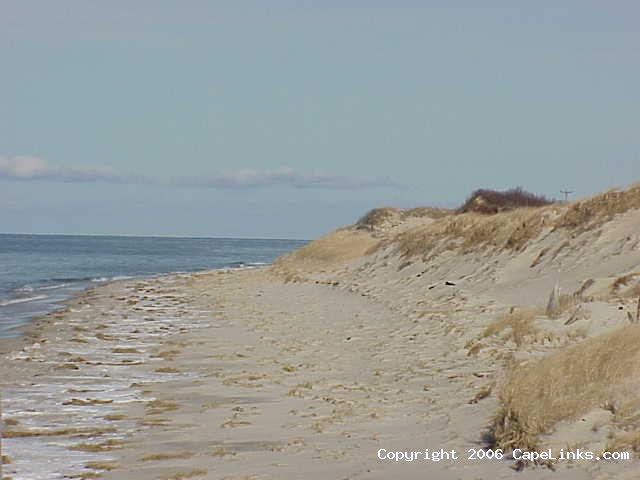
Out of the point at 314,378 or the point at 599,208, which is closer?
the point at 314,378

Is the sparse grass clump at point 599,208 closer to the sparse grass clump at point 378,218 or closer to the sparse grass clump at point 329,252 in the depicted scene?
the sparse grass clump at point 329,252

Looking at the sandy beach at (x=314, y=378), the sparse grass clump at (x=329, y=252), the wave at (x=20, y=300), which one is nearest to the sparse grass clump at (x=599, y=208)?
the sandy beach at (x=314, y=378)

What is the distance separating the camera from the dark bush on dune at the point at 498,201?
36688 mm

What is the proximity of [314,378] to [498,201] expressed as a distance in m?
26.0

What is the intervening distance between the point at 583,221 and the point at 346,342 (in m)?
9.70

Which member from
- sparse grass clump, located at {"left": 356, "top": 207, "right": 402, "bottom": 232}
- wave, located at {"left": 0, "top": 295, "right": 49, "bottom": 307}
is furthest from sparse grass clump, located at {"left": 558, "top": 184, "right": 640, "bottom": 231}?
sparse grass clump, located at {"left": 356, "top": 207, "right": 402, "bottom": 232}

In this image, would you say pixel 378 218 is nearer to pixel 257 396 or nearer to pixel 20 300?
pixel 20 300

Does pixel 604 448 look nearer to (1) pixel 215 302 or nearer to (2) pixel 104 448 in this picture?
(2) pixel 104 448

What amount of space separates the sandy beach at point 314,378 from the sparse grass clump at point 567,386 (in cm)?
18

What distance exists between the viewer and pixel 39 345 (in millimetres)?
17422

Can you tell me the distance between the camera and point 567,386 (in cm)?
811

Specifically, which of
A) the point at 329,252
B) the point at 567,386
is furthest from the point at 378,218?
the point at 567,386

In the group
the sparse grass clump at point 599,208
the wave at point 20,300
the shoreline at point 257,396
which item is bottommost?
the wave at point 20,300

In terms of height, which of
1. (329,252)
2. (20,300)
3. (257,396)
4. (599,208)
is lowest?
(20,300)
